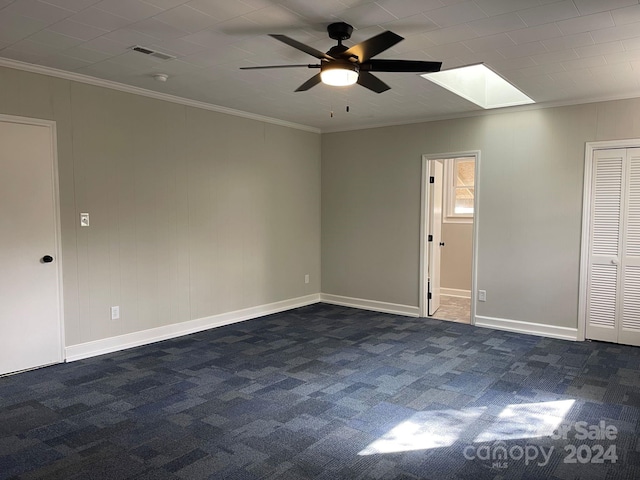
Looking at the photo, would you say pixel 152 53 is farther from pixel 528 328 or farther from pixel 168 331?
pixel 528 328

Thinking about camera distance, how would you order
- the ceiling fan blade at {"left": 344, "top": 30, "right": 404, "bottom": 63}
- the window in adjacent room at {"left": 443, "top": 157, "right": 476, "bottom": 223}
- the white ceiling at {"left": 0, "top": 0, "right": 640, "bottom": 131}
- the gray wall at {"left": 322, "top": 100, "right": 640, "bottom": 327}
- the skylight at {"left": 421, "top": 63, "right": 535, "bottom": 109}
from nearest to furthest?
the ceiling fan blade at {"left": 344, "top": 30, "right": 404, "bottom": 63}
the white ceiling at {"left": 0, "top": 0, "right": 640, "bottom": 131}
the skylight at {"left": 421, "top": 63, "right": 535, "bottom": 109}
the gray wall at {"left": 322, "top": 100, "right": 640, "bottom": 327}
the window in adjacent room at {"left": 443, "top": 157, "right": 476, "bottom": 223}

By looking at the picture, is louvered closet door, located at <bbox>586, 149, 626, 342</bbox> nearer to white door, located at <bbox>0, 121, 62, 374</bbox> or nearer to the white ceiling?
the white ceiling

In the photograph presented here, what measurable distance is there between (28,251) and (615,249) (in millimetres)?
5801

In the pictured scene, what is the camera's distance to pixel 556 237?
513 cm

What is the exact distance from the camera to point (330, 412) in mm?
3182

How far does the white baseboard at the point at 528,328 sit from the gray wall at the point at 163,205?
2694mm

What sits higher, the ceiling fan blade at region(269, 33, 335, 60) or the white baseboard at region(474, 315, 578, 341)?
the ceiling fan blade at region(269, 33, 335, 60)

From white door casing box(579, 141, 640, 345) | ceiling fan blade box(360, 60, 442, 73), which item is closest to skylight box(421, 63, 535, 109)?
white door casing box(579, 141, 640, 345)

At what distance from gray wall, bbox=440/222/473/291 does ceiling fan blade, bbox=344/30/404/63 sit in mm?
5277

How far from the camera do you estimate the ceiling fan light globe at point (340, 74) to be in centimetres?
288

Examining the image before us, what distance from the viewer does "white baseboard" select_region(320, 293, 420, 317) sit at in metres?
6.23

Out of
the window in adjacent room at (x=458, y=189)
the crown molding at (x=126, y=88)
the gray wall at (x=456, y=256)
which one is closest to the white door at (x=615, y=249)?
the gray wall at (x=456, y=256)

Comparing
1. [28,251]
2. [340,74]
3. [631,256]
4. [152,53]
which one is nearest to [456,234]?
[631,256]

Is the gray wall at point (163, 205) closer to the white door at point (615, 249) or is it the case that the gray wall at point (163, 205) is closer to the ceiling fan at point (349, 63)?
the ceiling fan at point (349, 63)
